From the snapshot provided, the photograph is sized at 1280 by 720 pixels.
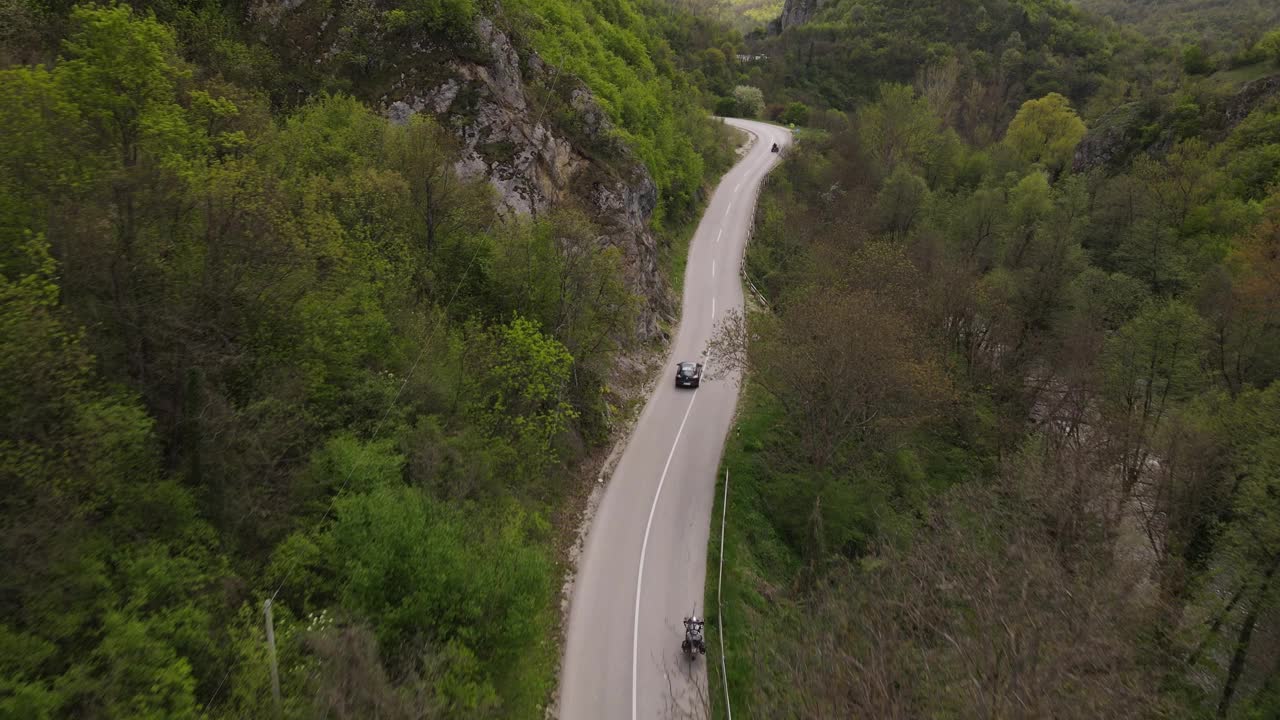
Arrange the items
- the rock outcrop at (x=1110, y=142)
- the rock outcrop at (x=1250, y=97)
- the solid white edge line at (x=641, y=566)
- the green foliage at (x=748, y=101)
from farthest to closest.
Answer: the green foliage at (x=748, y=101) → the rock outcrop at (x=1110, y=142) → the rock outcrop at (x=1250, y=97) → the solid white edge line at (x=641, y=566)

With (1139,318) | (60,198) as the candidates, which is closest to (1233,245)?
(1139,318)

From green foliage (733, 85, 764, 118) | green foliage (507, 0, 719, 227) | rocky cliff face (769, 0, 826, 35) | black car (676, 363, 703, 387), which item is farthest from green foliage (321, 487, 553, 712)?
rocky cliff face (769, 0, 826, 35)

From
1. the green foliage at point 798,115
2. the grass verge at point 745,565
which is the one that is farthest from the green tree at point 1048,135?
the grass verge at point 745,565

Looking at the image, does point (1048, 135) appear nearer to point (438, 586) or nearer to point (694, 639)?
point (694, 639)

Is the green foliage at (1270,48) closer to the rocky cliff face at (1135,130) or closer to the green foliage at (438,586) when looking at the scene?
the rocky cliff face at (1135,130)

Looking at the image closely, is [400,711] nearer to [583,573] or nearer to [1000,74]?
[583,573]

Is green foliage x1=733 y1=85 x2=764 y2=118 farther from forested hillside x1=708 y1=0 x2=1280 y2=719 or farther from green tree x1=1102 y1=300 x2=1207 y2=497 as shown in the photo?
green tree x1=1102 y1=300 x2=1207 y2=497

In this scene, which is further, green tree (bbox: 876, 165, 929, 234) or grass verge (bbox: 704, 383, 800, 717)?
green tree (bbox: 876, 165, 929, 234)
